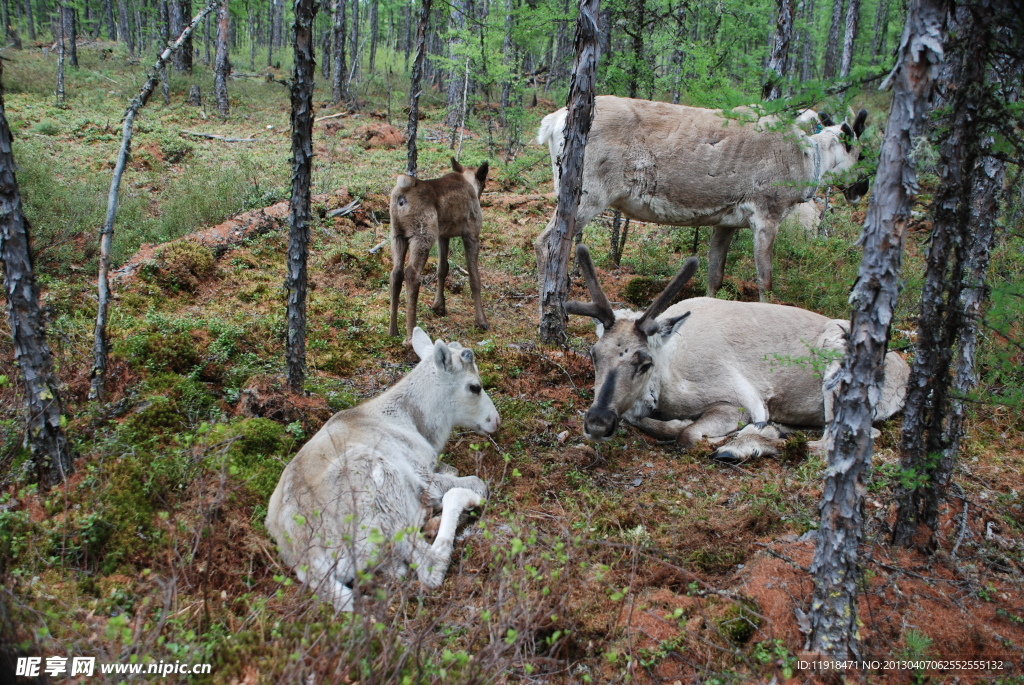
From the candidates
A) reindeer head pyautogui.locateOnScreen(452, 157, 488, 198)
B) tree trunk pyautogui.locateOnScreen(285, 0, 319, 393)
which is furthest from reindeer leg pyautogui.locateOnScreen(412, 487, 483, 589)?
reindeer head pyautogui.locateOnScreen(452, 157, 488, 198)

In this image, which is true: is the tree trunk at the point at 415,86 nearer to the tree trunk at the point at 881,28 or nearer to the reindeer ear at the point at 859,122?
the reindeer ear at the point at 859,122

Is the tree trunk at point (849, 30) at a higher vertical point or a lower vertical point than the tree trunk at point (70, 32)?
higher

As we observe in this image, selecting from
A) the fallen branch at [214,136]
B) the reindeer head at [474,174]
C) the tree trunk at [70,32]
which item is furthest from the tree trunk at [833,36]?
the tree trunk at [70,32]

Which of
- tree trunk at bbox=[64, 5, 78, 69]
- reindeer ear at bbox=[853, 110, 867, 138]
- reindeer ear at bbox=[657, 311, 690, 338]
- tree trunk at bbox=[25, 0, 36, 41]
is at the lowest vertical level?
reindeer ear at bbox=[657, 311, 690, 338]

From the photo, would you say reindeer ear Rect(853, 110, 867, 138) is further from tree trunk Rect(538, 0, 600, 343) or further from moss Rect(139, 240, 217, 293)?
moss Rect(139, 240, 217, 293)

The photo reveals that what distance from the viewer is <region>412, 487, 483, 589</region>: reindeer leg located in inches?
170

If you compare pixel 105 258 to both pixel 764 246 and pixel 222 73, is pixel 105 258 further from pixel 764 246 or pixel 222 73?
pixel 222 73

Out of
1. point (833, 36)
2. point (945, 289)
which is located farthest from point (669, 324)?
point (833, 36)

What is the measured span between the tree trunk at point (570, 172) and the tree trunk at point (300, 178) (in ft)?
9.88

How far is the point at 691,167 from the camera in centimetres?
931

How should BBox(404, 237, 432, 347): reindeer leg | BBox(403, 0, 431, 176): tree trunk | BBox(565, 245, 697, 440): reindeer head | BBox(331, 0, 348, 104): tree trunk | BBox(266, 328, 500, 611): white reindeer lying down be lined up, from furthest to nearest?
BBox(331, 0, 348, 104): tree trunk → BBox(403, 0, 431, 176): tree trunk → BBox(404, 237, 432, 347): reindeer leg → BBox(565, 245, 697, 440): reindeer head → BBox(266, 328, 500, 611): white reindeer lying down

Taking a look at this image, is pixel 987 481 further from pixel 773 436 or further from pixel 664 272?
pixel 664 272

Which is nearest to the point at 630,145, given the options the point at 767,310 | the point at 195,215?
the point at 767,310

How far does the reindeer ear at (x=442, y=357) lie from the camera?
18.7ft
